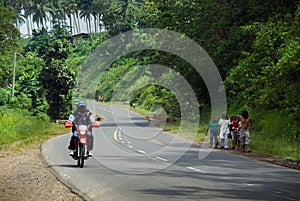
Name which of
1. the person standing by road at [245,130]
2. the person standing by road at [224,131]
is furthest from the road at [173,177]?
the person standing by road at [224,131]

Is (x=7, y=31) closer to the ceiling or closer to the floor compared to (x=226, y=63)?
closer to the ceiling

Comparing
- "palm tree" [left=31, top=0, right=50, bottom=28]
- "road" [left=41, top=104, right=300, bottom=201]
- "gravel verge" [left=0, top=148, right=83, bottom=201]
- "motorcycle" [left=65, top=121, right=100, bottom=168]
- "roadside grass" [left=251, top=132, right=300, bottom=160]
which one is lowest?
"gravel verge" [left=0, top=148, right=83, bottom=201]

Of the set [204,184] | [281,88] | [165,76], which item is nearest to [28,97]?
[165,76]

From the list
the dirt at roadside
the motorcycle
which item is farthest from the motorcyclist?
the dirt at roadside

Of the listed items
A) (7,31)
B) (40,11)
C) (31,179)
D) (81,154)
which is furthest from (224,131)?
(40,11)

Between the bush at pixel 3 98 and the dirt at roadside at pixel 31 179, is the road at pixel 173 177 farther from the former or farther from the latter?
the bush at pixel 3 98

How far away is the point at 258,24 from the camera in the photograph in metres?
29.4

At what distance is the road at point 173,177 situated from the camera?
11.3m

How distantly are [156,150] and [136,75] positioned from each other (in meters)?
56.1

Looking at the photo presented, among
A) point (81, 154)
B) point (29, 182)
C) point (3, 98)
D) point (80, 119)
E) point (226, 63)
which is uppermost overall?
point (226, 63)

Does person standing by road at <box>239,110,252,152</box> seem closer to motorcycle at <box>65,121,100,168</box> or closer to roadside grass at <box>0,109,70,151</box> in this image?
motorcycle at <box>65,121,100,168</box>

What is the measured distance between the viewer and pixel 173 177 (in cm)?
1408

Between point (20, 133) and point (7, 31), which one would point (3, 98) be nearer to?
point (7, 31)

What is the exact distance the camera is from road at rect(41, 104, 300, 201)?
36.9 feet
